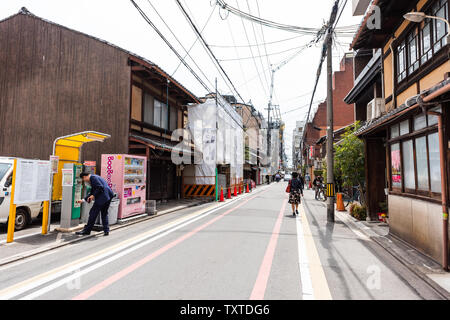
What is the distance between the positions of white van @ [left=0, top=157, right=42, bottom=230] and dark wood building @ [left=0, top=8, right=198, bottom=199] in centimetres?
454

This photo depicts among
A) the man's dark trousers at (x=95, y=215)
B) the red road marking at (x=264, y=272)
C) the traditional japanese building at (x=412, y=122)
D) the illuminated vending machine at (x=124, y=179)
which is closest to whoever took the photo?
the red road marking at (x=264, y=272)

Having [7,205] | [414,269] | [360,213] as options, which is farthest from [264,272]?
[7,205]

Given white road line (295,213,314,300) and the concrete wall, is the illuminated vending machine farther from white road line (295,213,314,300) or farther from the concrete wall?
the concrete wall

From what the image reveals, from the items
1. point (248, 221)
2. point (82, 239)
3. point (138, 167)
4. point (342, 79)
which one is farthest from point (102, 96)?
point (342, 79)

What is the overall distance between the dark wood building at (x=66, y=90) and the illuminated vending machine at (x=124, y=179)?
226 cm

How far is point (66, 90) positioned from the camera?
1345 centimetres

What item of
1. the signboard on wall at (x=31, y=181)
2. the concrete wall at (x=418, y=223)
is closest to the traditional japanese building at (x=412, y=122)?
the concrete wall at (x=418, y=223)

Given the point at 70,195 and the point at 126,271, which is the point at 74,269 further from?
the point at 70,195

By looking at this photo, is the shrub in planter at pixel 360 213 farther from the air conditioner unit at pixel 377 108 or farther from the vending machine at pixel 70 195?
the vending machine at pixel 70 195

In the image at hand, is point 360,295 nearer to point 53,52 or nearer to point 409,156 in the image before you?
point 409,156

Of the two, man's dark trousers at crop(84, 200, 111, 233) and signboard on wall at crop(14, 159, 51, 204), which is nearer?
signboard on wall at crop(14, 159, 51, 204)

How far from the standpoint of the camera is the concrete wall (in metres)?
5.32

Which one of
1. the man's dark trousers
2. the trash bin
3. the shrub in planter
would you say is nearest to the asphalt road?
the man's dark trousers

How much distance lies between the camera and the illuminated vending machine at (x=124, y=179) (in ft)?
31.9
